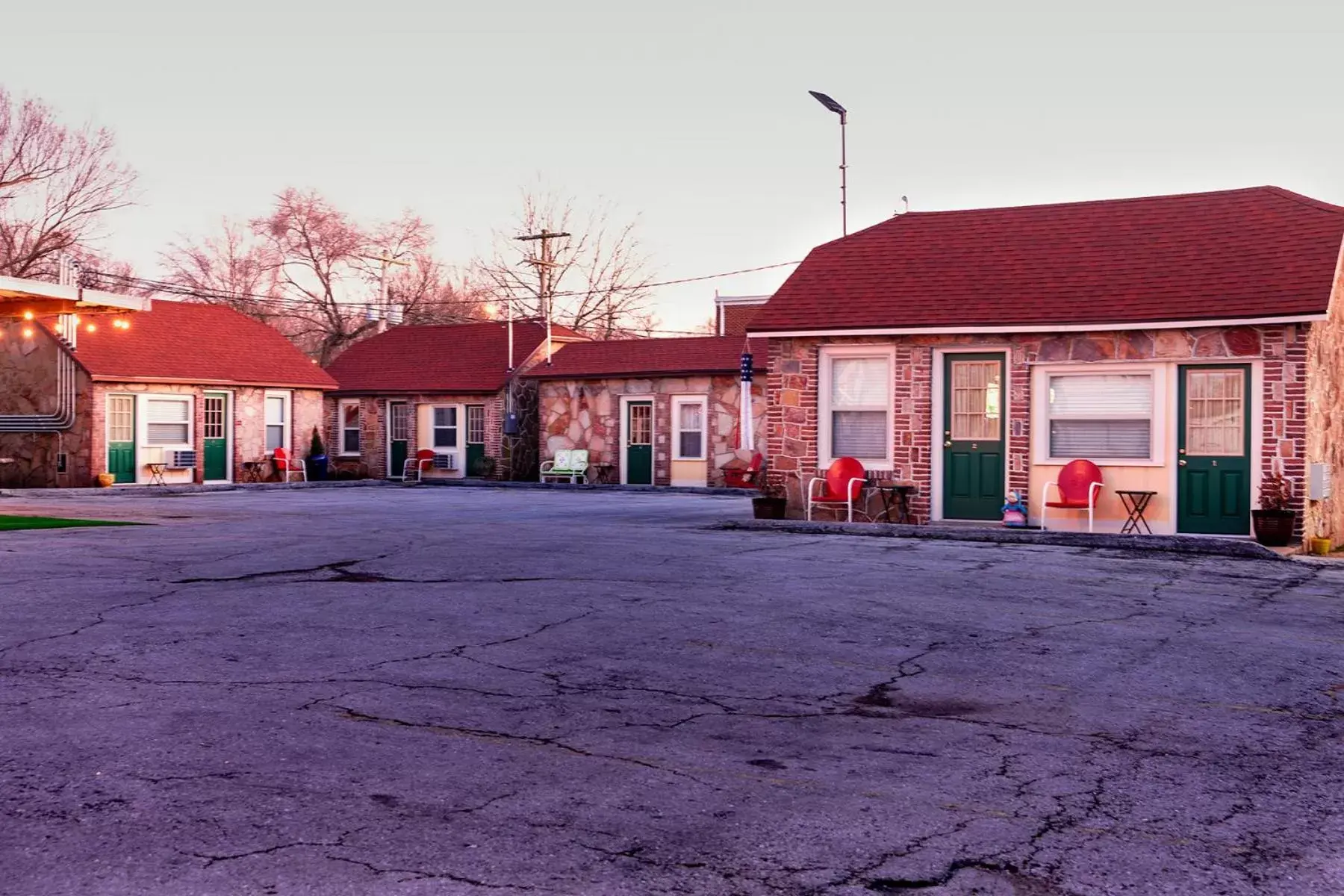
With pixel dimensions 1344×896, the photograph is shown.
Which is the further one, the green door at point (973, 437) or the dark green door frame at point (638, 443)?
the dark green door frame at point (638, 443)

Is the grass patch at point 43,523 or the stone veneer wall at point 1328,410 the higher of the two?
the stone veneer wall at point 1328,410

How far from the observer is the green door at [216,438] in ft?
117

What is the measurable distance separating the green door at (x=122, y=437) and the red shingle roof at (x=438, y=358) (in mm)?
8582

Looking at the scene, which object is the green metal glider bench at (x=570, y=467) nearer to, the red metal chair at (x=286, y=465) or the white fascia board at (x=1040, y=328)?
the red metal chair at (x=286, y=465)

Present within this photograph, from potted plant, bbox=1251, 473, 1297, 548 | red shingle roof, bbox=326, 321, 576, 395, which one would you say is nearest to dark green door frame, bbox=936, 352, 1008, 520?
potted plant, bbox=1251, 473, 1297, 548

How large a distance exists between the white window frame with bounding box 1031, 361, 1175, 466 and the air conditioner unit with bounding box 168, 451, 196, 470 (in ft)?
80.7

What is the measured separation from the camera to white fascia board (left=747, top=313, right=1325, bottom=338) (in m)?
17.4

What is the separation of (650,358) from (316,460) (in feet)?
36.9

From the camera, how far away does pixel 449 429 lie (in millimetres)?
40188

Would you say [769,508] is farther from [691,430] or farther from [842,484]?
[691,430]

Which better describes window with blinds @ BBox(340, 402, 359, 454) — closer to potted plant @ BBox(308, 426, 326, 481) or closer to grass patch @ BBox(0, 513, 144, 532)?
potted plant @ BBox(308, 426, 326, 481)

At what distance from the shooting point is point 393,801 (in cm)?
506

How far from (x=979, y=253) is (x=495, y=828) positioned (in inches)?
726

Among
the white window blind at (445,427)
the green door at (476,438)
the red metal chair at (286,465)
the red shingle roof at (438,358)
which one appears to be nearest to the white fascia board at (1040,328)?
the red shingle roof at (438,358)
